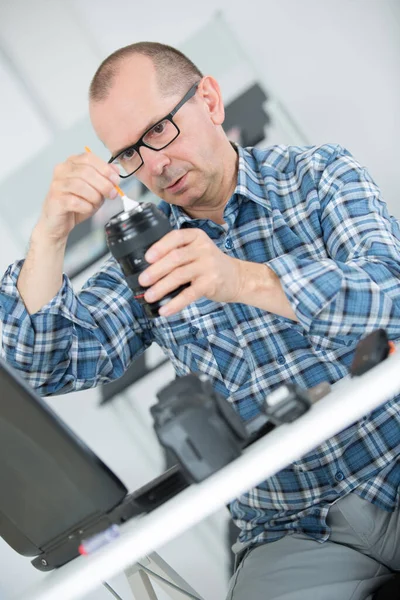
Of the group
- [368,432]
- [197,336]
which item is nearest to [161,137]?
[197,336]

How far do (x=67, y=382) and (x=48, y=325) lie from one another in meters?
0.18

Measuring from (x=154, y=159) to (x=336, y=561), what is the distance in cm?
88

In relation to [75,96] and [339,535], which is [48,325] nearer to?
[339,535]

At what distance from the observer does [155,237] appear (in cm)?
89

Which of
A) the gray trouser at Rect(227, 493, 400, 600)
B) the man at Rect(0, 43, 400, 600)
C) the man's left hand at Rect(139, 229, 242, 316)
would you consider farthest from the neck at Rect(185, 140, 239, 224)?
the gray trouser at Rect(227, 493, 400, 600)

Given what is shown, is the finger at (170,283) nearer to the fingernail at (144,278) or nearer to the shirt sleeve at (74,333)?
the fingernail at (144,278)

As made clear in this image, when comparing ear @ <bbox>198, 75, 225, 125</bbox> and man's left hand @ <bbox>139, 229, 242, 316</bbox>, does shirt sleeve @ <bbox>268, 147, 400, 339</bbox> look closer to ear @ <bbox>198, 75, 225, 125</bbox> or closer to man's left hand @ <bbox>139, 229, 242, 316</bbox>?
man's left hand @ <bbox>139, 229, 242, 316</bbox>

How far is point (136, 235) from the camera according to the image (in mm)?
889

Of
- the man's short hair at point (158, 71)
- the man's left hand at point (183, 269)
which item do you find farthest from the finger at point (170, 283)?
the man's short hair at point (158, 71)

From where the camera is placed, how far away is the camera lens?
890 millimetres

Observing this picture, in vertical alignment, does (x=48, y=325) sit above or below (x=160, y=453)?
above

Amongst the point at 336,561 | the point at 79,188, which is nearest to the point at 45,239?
the point at 79,188

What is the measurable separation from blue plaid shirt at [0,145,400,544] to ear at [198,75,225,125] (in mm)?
102

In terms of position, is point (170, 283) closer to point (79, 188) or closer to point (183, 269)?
point (183, 269)
